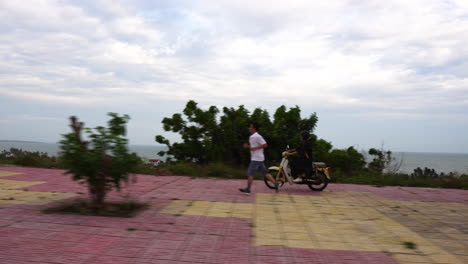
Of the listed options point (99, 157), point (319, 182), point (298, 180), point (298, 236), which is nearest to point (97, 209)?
point (99, 157)

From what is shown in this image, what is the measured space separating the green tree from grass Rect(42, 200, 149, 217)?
0.15 meters

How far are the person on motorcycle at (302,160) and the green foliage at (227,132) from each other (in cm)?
578

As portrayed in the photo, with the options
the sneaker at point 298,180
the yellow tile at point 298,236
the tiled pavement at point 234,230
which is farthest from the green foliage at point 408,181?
the yellow tile at point 298,236

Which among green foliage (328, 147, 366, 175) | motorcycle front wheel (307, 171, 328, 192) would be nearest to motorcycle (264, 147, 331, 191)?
motorcycle front wheel (307, 171, 328, 192)

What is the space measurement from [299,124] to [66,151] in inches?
474

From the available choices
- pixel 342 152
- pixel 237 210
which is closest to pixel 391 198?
pixel 237 210

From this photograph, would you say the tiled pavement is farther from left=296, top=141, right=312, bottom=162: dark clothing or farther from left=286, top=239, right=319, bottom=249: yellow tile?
left=296, top=141, right=312, bottom=162: dark clothing

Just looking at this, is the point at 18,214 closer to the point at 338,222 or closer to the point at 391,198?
the point at 338,222

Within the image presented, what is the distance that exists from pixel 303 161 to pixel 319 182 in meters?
0.69

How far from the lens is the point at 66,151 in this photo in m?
5.68

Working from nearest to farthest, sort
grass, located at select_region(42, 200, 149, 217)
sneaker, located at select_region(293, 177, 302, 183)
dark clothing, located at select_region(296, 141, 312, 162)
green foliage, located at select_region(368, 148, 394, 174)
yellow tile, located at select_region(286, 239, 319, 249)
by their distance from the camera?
yellow tile, located at select_region(286, 239, 319, 249) → grass, located at select_region(42, 200, 149, 217) → dark clothing, located at select_region(296, 141, 312, 162) → sneaker, located at select_region(293, 177, 302, 183) → green foliage, located at select_region(368, 148, 394, 174)

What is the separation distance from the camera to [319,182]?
917 centimetres

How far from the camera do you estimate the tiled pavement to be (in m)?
3.98

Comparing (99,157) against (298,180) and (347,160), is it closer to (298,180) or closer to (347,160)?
(298,180)
